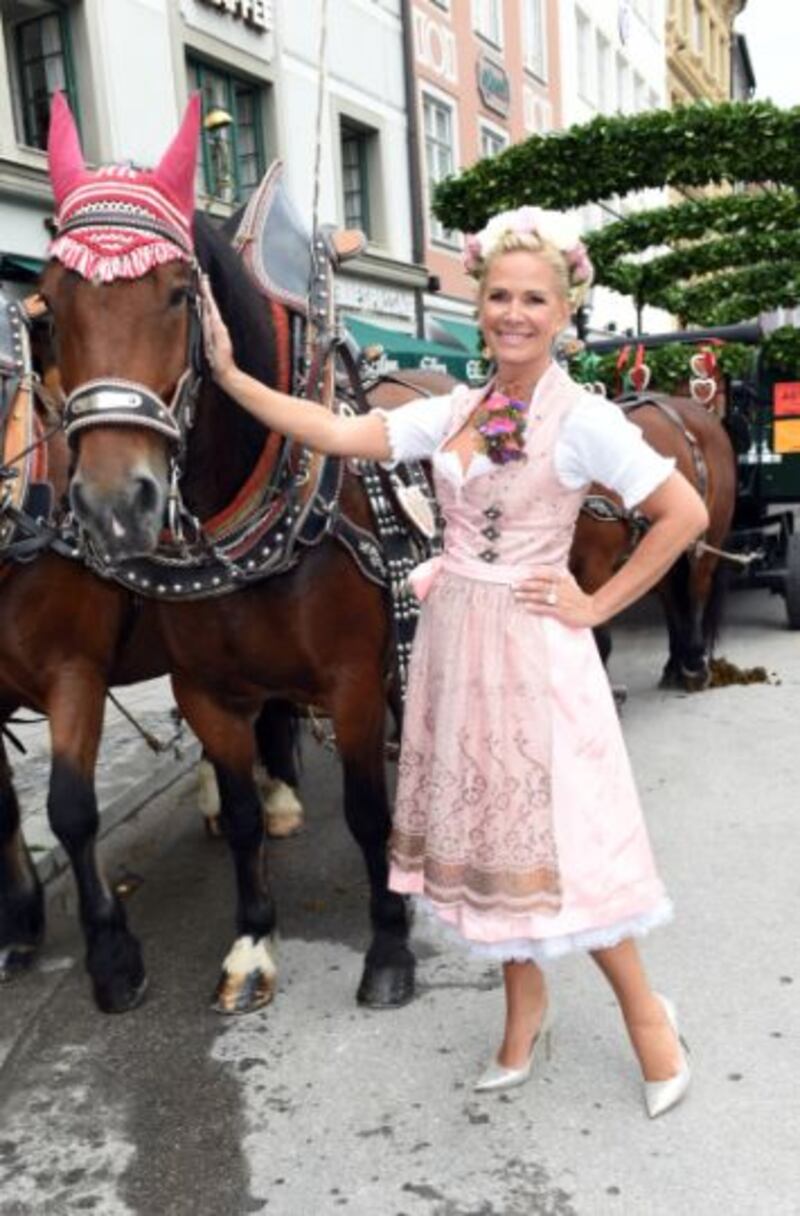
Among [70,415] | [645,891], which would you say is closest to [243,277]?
[70,415]

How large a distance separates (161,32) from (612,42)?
1641cm

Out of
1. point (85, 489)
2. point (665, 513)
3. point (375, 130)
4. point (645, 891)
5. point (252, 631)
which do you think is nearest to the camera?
point (85, 489)

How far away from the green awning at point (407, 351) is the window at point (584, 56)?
38.0ft

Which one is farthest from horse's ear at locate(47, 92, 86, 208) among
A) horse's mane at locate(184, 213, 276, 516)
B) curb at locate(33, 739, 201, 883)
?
curb at locate(33, 739, 201, 883)

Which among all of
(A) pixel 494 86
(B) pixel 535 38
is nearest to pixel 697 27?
(B) pixel 535 38

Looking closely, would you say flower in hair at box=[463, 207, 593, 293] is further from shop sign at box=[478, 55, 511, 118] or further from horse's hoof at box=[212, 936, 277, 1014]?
shop sign at box=[478, 55, 511, 118]

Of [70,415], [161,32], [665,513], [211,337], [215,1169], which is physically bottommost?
[215,1169]

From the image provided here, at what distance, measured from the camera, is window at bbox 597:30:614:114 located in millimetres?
23000

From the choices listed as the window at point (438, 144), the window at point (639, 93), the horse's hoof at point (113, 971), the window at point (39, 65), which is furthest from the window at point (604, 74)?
the horse's hoof at point (113, 971)

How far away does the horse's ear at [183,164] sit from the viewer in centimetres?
203

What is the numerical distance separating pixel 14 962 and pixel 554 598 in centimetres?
207

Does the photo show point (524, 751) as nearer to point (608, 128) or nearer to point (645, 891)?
point (645, 891)

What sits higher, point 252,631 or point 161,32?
point 161,32

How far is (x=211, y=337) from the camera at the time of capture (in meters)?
2.07
